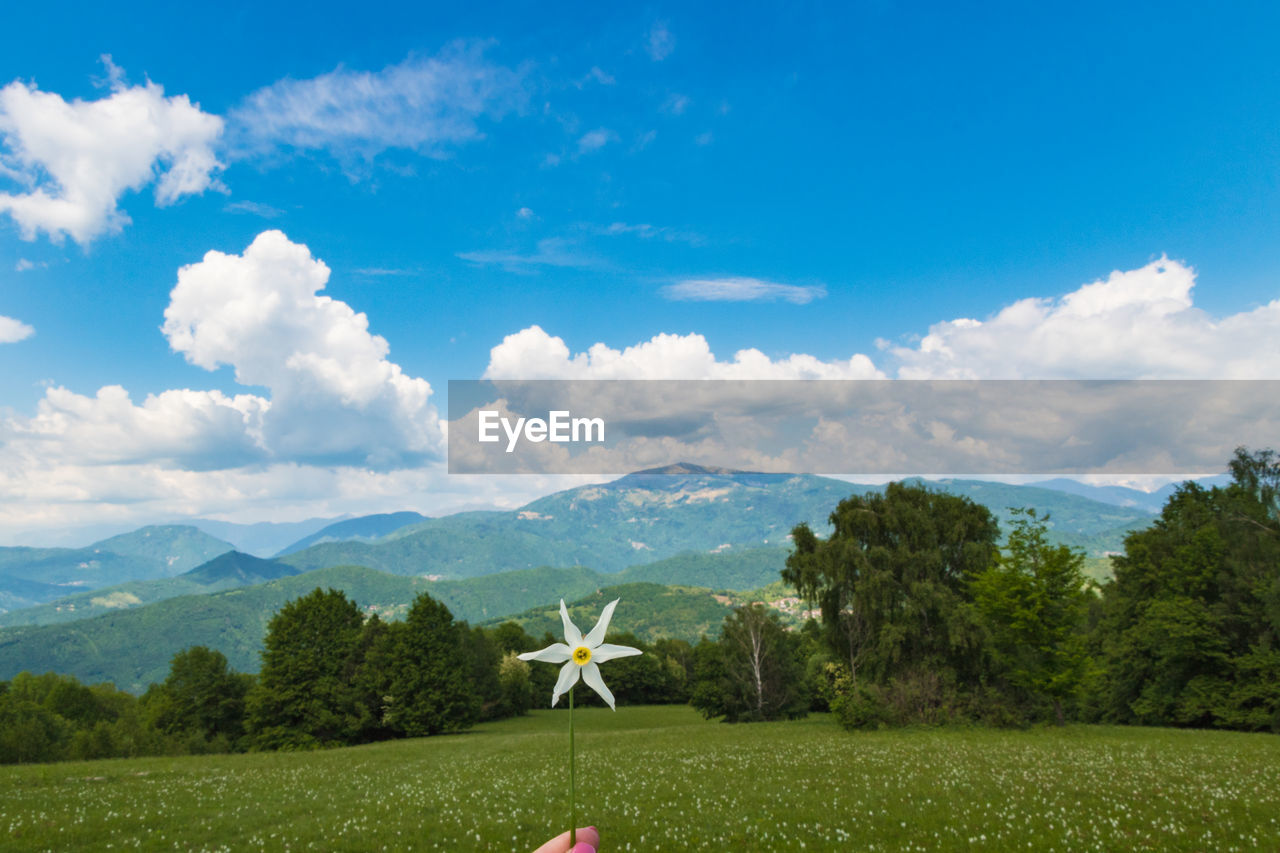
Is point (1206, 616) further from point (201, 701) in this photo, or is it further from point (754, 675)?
point (201, 701)

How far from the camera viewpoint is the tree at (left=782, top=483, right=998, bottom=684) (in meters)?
34.3

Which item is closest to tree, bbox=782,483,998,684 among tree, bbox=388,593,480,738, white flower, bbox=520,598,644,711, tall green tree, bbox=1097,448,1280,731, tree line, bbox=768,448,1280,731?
tree line, bbox=768,448,1280,731

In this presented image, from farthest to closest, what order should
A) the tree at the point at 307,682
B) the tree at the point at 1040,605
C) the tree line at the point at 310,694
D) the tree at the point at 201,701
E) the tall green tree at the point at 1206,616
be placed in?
the tree at the point at 201,701 < the tree at the point at 307,682 < the tree line at the point at 310,694 < the tall green tree at the point at 1206,616 < the tree at the point at 1040,605

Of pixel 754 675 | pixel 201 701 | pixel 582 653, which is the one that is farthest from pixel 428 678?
pixel 582 653

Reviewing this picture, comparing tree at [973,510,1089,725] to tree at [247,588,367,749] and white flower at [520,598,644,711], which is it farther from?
tree at [247,588,367,749]

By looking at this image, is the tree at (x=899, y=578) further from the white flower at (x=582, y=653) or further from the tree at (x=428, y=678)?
the white flower at (x=582, y=653)

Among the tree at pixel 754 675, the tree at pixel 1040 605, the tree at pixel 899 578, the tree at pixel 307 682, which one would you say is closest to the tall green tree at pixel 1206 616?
the tree at pixel 1040 605

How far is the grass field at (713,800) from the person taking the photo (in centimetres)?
1209

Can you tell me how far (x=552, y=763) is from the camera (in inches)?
947

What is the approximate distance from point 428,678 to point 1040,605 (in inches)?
1977

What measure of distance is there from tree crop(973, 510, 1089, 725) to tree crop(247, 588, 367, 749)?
52128 millimetres

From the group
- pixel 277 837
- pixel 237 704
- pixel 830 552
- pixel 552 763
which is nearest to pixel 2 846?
pixel 277 837

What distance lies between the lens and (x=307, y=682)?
52.3 m

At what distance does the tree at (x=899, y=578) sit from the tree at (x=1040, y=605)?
7.23ft
